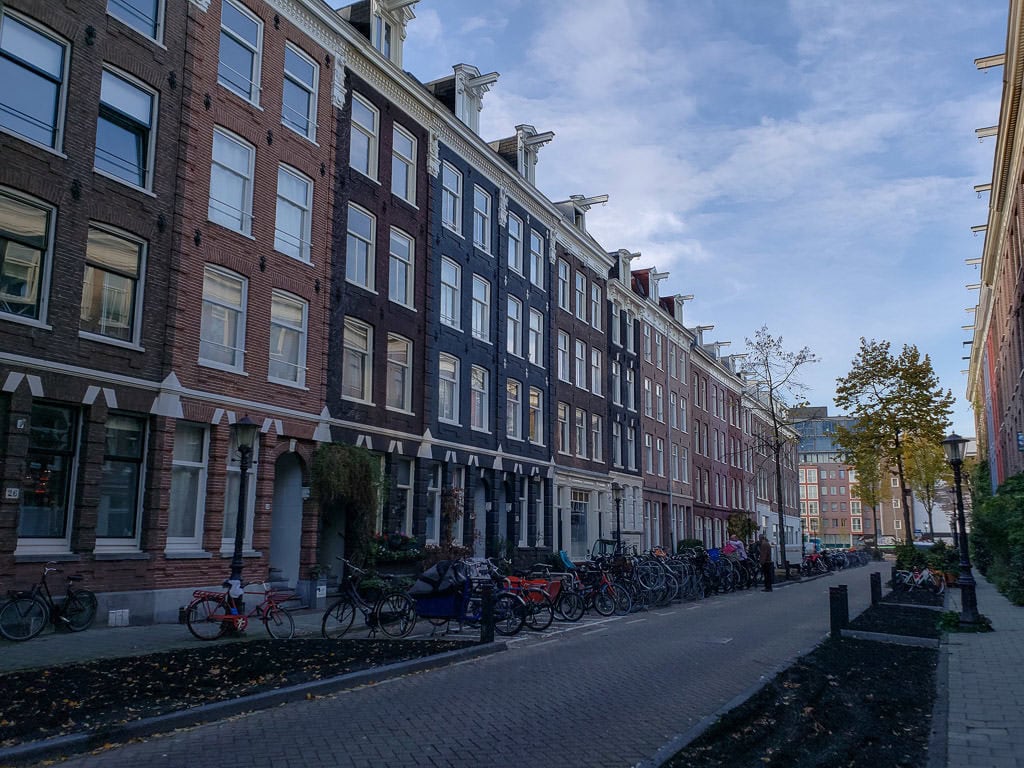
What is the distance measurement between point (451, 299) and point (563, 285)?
421 inches

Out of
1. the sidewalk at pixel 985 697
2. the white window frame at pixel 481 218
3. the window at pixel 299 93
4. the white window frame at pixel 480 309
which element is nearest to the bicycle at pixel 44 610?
the window at pixel 299 93

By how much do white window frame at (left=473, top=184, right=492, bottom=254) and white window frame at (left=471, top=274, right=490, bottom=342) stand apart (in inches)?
49.1

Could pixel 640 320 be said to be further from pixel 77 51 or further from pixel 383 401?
pixel 77 51

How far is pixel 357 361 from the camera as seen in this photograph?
2434cm

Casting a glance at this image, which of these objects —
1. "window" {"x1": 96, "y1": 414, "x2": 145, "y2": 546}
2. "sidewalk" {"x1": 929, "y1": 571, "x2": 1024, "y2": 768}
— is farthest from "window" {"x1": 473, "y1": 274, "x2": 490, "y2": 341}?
"sidewalk" {"x1": 929, "y1": 571, "x2": 1024, "y2": 768}

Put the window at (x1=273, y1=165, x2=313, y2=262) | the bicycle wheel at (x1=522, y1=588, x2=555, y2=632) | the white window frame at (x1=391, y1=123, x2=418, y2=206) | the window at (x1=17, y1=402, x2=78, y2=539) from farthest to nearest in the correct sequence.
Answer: the white window frame at (x1=391, y1=123, x2=418, y2=206) → the window at (x1=273, y1=165, x2=313, y2=262) → the bicycle wheel at (x1=522, y1=588, x2=555, y2=632) → the window at (x1=17, y1=402, x2=78, y2=539)

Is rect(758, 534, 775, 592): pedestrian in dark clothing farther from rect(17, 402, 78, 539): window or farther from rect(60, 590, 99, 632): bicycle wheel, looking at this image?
rect(17, 402, 78, 539): window

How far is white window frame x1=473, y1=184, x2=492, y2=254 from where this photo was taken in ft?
103

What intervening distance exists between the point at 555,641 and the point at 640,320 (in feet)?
113

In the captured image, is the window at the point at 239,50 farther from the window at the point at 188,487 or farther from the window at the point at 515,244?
the window at the point at 515,244

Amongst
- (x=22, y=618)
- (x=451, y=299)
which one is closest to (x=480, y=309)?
(x=451, y=299)

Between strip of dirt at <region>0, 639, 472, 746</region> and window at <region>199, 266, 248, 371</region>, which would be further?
window at <region>199, 266, 248, 371</region>

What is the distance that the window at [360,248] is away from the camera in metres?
24.3

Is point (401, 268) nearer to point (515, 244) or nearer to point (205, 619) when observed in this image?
point (515, 244)
